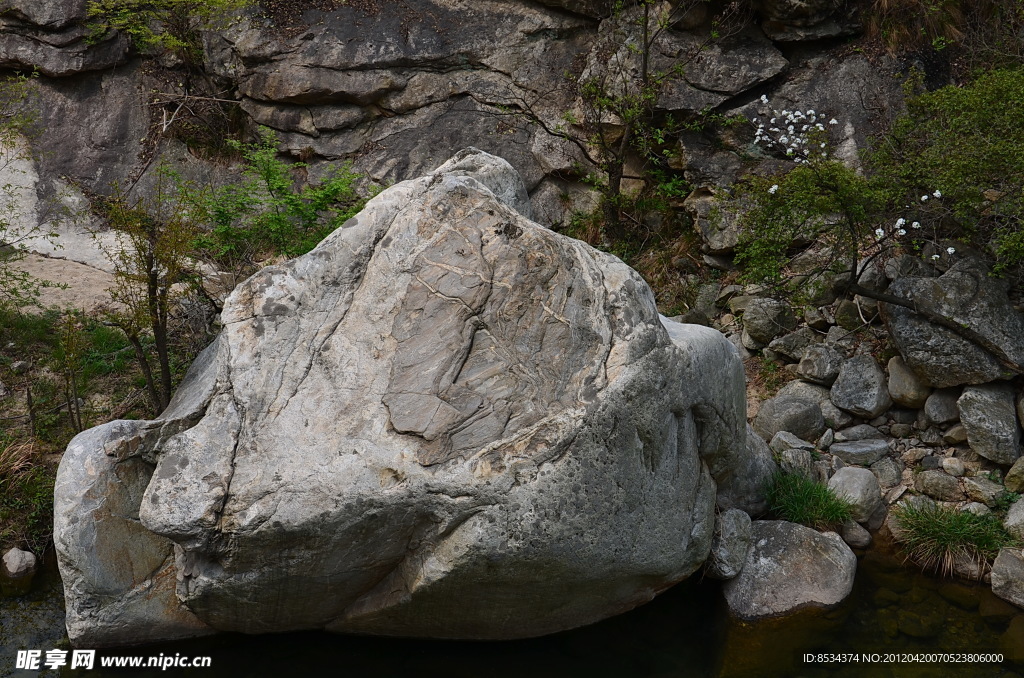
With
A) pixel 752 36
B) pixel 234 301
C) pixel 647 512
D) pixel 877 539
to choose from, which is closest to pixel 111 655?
pixel 234 301

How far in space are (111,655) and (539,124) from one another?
8.60 meters

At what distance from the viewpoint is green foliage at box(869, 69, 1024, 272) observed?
21.2 feet

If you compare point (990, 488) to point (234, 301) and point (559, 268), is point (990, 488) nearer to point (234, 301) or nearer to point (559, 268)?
point (559, 268)

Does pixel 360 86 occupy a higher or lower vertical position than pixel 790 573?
higher

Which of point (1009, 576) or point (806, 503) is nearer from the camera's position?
point (1009, 576)

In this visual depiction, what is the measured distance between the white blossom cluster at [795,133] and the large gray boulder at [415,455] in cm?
455

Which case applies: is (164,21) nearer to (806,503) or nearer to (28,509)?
(28,509)

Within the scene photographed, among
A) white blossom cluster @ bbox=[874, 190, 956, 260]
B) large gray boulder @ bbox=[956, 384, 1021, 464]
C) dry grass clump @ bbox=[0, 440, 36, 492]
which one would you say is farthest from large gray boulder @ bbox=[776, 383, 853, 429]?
dry grass clump @ bbox=[0, 440, 36, 492]

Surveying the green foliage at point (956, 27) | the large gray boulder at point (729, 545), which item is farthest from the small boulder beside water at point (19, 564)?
the green foliage at point (956, 27)

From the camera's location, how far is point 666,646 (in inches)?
231

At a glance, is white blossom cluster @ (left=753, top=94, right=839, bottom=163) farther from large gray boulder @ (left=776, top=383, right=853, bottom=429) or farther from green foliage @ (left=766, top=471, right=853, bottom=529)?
green foliage @ (left=766, top=471, right=853, bottom=529)

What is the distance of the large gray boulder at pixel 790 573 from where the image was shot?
6188mm

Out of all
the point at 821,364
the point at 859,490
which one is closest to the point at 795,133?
the point at 821,364

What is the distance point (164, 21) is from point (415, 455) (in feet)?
33.4
